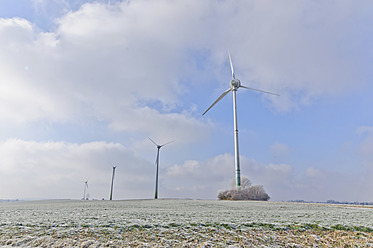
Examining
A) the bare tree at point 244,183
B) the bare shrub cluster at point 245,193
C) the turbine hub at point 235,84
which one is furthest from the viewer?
the turbine hub at point 235,84

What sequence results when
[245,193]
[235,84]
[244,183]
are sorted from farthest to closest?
[235,84]
[244,183]
[245,193]

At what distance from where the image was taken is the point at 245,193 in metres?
55.5

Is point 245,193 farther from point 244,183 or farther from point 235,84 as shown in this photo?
point 235,84

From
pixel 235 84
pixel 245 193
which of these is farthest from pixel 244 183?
pixel 235 84

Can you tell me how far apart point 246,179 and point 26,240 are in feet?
189

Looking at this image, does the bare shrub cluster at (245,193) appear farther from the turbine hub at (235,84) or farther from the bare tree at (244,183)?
the turbine hub at (235,84)

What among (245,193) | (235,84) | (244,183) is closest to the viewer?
(245,193)

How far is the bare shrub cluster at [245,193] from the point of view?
54778mm

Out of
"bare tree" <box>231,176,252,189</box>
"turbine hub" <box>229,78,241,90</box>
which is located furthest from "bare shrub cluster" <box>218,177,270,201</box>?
"turbine hub" <box>229,78,241,90</box>

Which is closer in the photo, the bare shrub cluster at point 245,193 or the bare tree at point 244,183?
the bare shrub cluster at point 245,193

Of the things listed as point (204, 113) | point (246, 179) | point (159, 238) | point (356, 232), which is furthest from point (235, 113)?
point (159, 238)

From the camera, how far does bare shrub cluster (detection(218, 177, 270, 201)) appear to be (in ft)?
180

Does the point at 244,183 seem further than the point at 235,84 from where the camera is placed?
No

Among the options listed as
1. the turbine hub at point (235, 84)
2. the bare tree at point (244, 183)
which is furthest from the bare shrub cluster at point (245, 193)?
the turbine hub at point (235, 84)
